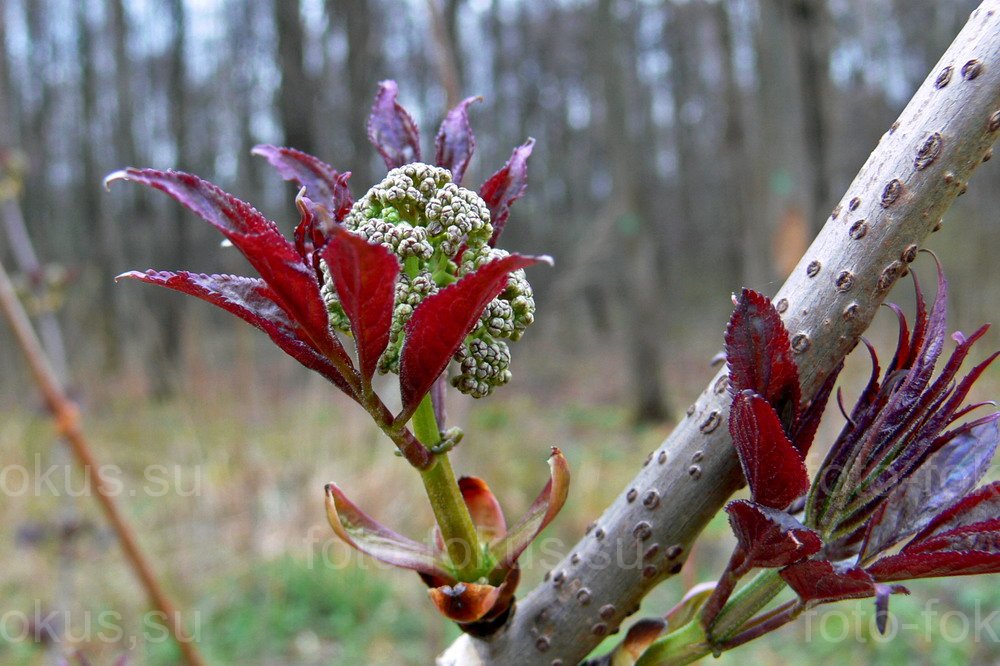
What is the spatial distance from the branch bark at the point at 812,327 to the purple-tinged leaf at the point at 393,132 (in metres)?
0.34

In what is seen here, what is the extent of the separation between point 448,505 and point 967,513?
0.38 metres

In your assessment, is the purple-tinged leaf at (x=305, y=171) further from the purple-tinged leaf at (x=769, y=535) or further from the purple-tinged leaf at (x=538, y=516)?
the purple-tinged leaf at (x=769, y=535)

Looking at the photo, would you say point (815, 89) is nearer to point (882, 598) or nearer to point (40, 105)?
point (882, 598)

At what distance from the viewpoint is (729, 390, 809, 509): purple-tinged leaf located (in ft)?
1.64

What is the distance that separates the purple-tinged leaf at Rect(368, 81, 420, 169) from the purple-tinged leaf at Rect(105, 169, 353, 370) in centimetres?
17

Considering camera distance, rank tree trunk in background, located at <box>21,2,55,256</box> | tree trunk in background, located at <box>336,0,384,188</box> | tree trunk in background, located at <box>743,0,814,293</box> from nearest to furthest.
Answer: tree trunk in background, located at <box>743,0,814,293</box> < tree trunk in background, located at <box>336,0,384,188</box> < tree trunk in background, located at <box>21,2,55,256</box>

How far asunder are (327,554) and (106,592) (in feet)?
4.51

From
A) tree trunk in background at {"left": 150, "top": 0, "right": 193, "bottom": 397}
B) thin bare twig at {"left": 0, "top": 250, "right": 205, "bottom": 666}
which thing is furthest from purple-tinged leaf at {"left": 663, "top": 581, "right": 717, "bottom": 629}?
tree trunk in background at {"left": 150, "top": 0, "right": 193, "bottom": 397}

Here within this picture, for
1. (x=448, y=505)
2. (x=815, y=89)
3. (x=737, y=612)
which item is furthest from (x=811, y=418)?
(x=815, y=89)

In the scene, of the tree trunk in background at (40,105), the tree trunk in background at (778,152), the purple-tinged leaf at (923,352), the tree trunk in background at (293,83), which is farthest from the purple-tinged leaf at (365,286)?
the tree trunk in background at (40,105)

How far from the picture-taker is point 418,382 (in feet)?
1.68

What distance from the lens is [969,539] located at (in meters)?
0.52

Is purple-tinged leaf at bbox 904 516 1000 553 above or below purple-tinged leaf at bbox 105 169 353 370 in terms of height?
above

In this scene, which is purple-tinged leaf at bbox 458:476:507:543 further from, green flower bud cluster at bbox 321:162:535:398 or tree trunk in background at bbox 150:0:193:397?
tree trunk in background at bbox 150:0:193:397
